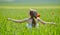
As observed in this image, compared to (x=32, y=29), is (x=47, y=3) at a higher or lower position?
higher

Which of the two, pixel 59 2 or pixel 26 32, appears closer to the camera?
pixel 26 32

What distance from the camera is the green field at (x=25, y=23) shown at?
1.17 meters

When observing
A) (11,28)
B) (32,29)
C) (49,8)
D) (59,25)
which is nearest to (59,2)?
(49,8)

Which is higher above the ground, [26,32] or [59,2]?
[59,2]

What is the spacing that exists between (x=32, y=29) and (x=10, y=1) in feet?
0.97

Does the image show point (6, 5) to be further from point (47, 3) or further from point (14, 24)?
point (47, 3)

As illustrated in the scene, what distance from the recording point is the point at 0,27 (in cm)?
120

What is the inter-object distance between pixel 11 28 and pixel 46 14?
29cm

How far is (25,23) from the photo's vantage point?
1212mm

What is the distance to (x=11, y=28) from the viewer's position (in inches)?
46.7

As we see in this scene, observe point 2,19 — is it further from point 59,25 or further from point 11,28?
point 59,25

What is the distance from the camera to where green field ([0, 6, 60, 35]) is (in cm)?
117

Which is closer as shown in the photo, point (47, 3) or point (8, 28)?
point (8, 28)

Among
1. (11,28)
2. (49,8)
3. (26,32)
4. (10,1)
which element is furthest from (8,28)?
(49,8)
